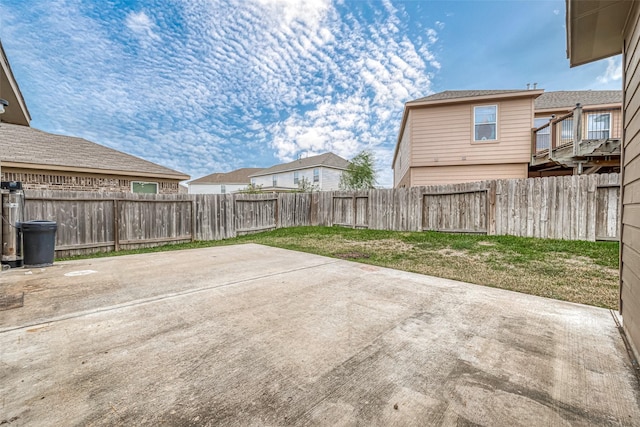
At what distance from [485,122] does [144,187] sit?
47.2ft

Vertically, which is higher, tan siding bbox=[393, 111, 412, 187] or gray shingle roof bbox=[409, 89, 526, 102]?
gray shingle roof bbox=[409, 89, 526, 102]

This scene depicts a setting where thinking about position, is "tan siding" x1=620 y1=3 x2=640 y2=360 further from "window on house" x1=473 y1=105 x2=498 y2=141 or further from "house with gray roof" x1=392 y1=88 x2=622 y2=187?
"window on house" x1=473 y1=105 x2=498 y2=141

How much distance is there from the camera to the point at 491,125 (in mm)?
10508

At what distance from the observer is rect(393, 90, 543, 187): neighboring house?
10195mm

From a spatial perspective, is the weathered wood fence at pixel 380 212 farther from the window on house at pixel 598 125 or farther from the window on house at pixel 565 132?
the window on house at pixel 598 125

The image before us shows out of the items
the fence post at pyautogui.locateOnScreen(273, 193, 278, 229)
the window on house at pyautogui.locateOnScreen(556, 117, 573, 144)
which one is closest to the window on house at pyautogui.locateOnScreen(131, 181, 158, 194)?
the fence post at pyautogui.locateOnScreen(273, 193, 278, 229)

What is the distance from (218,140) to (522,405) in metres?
29.5

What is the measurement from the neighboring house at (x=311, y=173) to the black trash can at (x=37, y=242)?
21001 mm

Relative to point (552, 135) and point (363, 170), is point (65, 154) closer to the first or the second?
point (363, 170)

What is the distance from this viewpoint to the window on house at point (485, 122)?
34.2 feet

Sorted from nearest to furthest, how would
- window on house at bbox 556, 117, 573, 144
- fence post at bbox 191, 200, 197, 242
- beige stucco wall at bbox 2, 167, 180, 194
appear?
1. fence post at bbox 191, 200, 197, 242
2. beige stucco wall at bbox 2, 167, 180, 194
3. window on house at bbox 556, 117, 573, 144

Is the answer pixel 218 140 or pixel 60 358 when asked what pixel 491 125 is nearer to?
pixel 60 358

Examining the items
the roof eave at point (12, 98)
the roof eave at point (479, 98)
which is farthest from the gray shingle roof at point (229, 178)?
the roof eave at point (12, 98)

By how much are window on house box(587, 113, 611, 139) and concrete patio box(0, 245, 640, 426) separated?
39.5 feet
